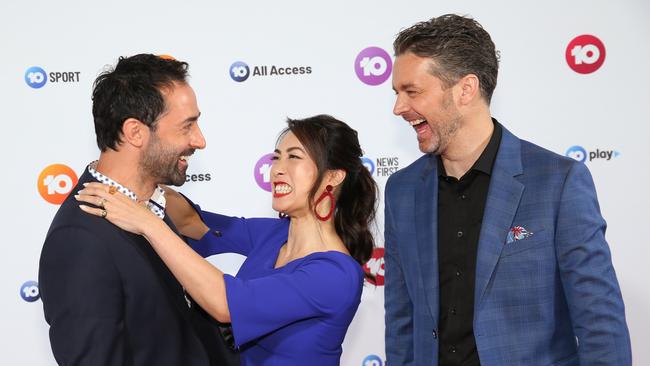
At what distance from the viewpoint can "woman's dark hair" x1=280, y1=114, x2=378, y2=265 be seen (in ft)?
7.04

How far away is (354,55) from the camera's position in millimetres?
2996

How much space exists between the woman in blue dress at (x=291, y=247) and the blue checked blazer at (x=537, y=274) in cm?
28

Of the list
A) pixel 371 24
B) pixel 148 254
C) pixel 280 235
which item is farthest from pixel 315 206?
pixel 371 24

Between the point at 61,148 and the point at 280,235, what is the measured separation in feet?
3.73

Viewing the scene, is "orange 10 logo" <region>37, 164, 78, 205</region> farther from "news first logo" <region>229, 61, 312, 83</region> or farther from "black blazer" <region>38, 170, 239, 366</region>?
"black blazer" <region>38, 170, 239, 366</region>

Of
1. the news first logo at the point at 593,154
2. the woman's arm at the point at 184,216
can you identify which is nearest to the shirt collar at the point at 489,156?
the woman's arm at the point at 184,216

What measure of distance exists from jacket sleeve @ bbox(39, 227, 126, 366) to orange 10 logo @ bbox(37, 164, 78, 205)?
137 cm

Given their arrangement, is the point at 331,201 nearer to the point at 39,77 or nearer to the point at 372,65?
the point at 372,65

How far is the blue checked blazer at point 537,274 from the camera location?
5.16 feet

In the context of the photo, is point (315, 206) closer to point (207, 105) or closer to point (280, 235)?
point (280, 235)

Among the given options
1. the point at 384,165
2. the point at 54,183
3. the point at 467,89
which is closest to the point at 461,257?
the point at 467,89

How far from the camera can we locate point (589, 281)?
156 cm

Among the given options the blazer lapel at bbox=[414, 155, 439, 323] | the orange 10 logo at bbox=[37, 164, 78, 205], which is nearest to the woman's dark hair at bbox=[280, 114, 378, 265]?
the blazer lapel at bbox=[414, 155, 439, 323]

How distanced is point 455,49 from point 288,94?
1.23 metres
